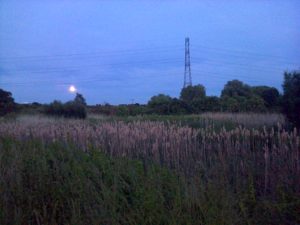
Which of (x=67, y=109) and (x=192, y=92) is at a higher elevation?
(x=192, y=92)

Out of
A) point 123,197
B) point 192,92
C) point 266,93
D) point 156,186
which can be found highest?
point 192,92

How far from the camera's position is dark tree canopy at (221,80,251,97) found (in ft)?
154

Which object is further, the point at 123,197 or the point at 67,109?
the point at 67,109

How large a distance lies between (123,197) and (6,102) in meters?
40.3

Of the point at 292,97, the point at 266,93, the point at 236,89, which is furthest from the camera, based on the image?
the point at 236,89

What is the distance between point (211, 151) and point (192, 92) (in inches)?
1572

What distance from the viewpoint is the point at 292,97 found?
17.7 meters

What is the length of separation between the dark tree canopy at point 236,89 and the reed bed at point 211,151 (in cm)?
3573

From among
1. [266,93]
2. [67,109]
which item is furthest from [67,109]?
[266,93]

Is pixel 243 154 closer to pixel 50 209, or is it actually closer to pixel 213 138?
pixel 213 138

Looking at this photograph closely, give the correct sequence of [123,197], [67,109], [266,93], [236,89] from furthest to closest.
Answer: [236,89]
[266,93]
[67,109]
[123,197]

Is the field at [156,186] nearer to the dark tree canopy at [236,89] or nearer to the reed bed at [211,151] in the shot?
the reed bed at [211,151]

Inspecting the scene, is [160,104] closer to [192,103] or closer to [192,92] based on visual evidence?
[192,103]

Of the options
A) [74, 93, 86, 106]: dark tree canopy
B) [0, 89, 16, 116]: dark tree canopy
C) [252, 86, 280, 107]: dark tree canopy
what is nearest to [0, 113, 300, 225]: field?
[0, 89, 16, 116]: dark tree canopy
